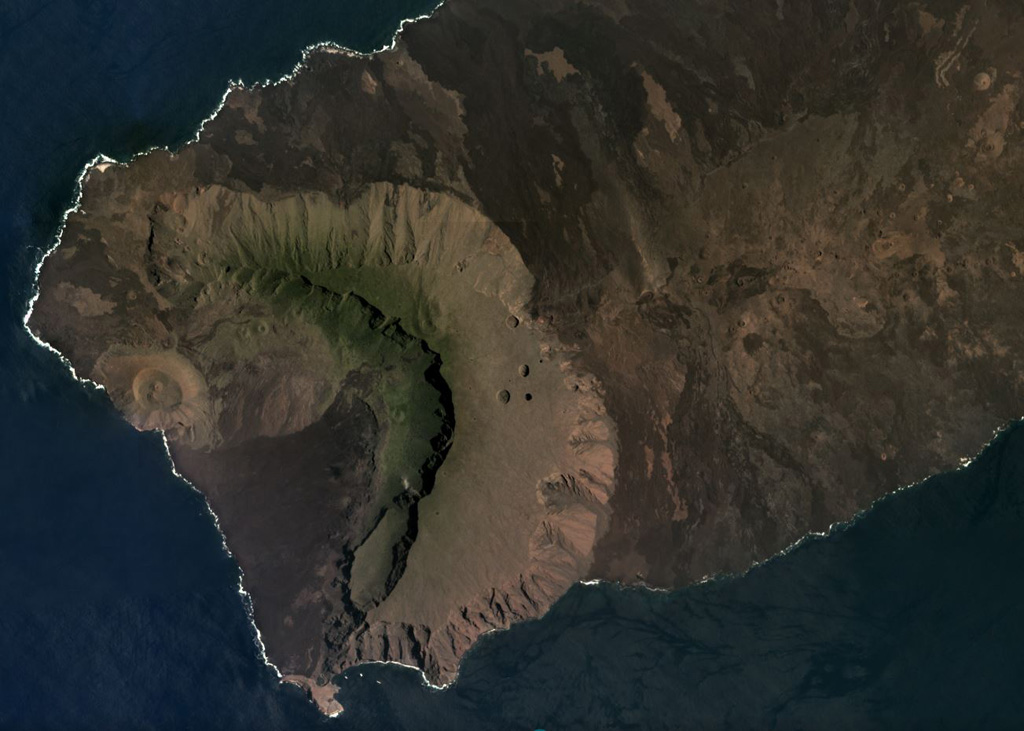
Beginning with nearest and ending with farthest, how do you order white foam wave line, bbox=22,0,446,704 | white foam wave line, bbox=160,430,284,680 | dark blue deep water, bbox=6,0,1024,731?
white foam wave line, bbox=22,0,446,704 → dark blue deep water, bbox=6,0,1024,731 → white foam wave line, bbox=160,430,284,680

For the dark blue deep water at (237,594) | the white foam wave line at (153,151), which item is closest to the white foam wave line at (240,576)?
the white foam wave line at (153,151)

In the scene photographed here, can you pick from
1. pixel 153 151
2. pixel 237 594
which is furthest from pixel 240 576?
pixel 153 151

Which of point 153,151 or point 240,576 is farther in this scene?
point 240,576

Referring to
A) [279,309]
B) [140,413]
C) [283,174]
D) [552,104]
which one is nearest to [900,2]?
[552,104]

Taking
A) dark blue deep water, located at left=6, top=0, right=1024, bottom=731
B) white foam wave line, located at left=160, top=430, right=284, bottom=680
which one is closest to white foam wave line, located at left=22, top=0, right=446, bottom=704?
white foam wave line, located at left=160, top=430, right=284, bottom=680

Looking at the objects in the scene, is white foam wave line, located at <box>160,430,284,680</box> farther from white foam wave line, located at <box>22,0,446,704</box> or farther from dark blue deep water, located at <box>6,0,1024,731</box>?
dark blue deep water, located at <box>6,0,1024,731</box>

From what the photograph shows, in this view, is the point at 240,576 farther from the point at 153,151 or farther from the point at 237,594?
the point at 153,151

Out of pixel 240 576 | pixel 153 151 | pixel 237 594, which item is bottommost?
pixel 237 594

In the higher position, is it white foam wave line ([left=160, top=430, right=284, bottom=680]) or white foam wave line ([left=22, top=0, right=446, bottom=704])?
white foam wave line ([left=22, top=0, right=446, bottom=704])
